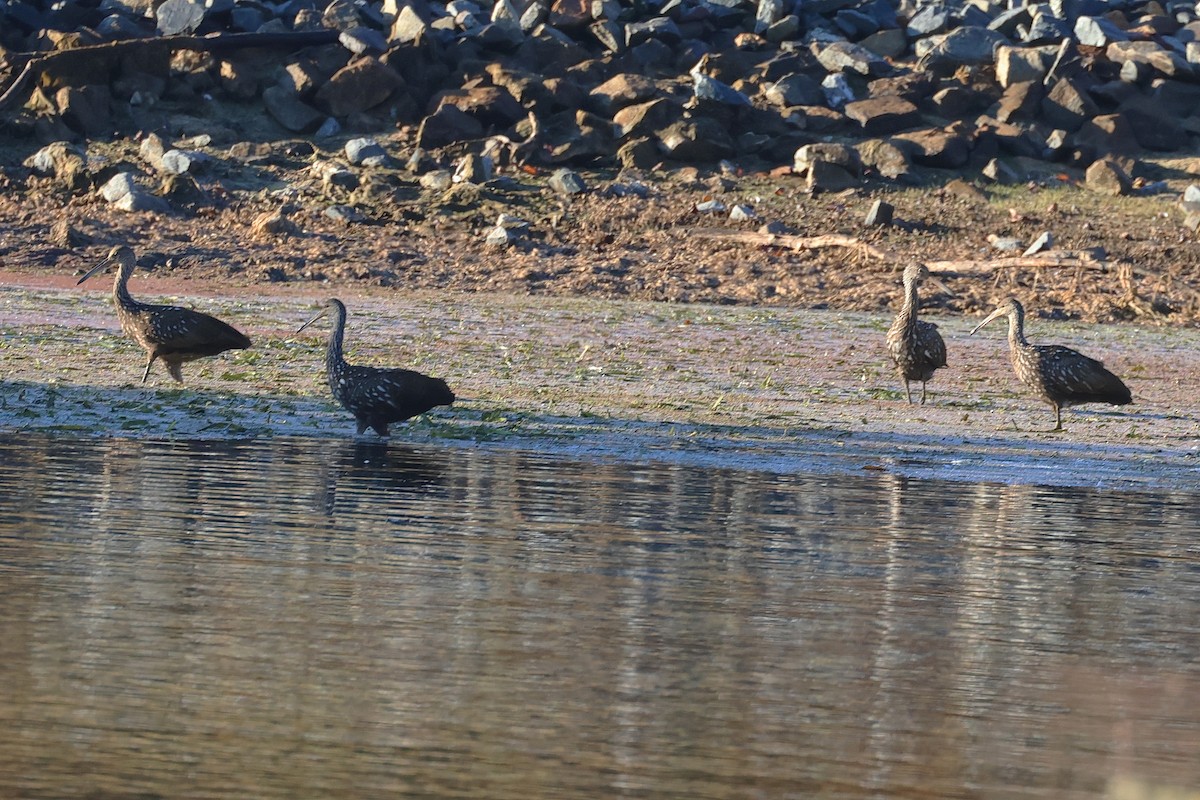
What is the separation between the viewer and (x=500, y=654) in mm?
7797

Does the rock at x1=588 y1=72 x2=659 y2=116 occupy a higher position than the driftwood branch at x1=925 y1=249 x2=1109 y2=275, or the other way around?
the rock at x1=588 y1=72 x2=659 y2=116

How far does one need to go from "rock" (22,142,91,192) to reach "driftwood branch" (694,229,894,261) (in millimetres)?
8825

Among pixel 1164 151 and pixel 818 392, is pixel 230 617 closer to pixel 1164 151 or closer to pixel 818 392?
pixel 818 392

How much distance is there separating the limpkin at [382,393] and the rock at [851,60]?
772 inches

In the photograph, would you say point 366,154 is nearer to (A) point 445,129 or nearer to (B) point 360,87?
(A) point 445,129

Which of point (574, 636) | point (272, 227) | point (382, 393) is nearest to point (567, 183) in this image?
point (272, 227)

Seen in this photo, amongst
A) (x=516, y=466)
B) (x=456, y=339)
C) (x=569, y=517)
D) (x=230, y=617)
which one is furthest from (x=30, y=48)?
(x=230, y=617)

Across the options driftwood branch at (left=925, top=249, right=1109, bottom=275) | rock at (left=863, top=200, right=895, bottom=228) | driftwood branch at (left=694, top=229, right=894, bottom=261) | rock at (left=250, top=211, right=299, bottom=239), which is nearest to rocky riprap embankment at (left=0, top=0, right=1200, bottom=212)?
rock at (left=863, top=200, right=895, bottom=228)

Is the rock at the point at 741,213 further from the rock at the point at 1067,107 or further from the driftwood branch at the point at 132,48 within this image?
the driftwood branch at the point at 132,48

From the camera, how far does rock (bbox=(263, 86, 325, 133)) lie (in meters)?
29.8

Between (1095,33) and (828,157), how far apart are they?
298 inches

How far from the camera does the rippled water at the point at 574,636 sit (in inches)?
252

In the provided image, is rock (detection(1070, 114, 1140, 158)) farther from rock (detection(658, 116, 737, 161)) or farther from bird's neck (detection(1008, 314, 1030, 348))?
bird's neck (detection(1008, 314, 1030, 348))

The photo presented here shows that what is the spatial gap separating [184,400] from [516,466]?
3.66m
